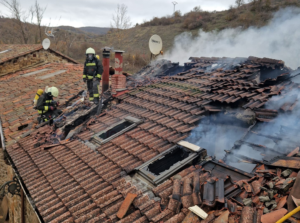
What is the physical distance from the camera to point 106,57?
29.8ft

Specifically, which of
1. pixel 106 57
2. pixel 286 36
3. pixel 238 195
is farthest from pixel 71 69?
pixel 286 36

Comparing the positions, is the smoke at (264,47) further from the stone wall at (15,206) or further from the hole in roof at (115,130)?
the stone wall at (15,206)

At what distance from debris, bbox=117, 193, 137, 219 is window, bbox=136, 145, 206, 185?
465 mm

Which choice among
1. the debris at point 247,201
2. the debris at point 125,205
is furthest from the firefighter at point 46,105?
the debris at point 247,201

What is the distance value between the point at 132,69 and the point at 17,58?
13954 mm

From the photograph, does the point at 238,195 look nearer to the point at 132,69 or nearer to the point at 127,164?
the point at 127,164

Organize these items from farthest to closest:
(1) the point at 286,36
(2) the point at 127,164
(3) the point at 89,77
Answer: (1) the point at 286,36 < (3) the point at 89,77 < (2) the point at 127,164

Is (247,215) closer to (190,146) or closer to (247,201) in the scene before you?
(247,201)

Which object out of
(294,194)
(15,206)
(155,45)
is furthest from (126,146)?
(155,45)

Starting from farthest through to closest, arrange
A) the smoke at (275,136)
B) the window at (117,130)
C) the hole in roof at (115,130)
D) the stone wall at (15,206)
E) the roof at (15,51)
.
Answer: the roof at (15,51) < the stone wall at (15,206) < the hole in roof at (115,130) < the window at (117,130) < the smoke at (275,136)

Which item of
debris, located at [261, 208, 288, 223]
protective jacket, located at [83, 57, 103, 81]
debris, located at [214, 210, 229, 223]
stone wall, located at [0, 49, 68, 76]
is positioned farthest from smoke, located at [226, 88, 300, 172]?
stone wall, located at [0, 49, 68, 76]

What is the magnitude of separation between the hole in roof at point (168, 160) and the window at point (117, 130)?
5.44 ft

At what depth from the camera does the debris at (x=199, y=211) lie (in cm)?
281

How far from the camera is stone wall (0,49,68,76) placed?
53.9 ft
